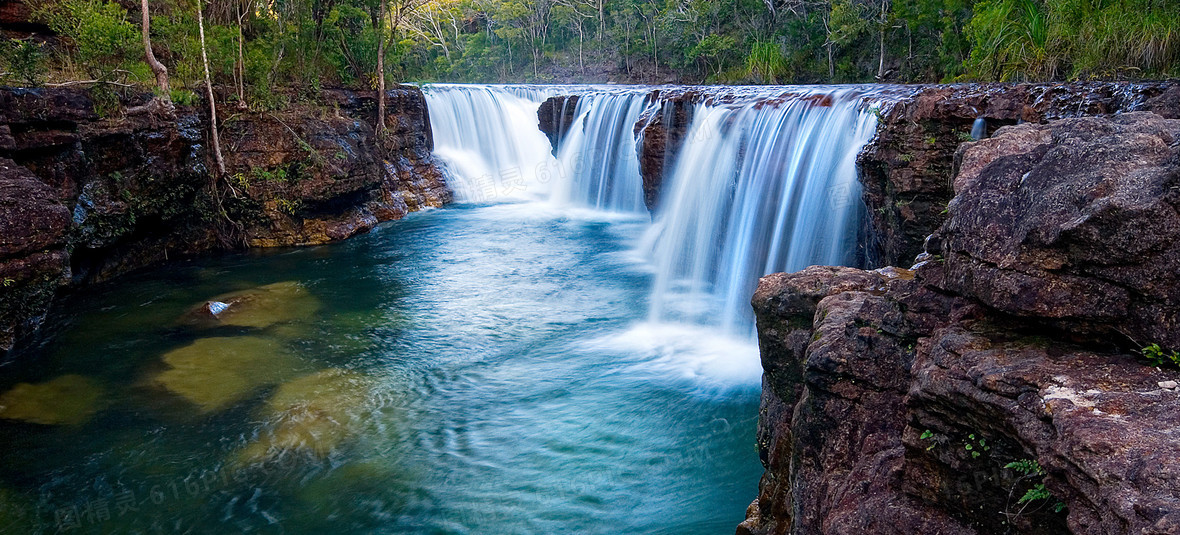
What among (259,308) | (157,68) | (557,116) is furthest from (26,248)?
(557,116)

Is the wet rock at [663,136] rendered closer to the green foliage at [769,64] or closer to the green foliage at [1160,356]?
the green foliage at [769,64]

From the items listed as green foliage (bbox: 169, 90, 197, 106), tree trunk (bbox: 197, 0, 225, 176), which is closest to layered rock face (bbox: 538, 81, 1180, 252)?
tree trunk (bbox: 197, 0, 225, 176)

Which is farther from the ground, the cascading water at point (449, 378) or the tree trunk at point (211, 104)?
the tree trunk at point (211, 104)

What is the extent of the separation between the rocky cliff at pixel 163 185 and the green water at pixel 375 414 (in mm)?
1106

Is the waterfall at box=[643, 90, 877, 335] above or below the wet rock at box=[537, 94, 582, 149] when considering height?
below

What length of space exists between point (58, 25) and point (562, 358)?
380 inches

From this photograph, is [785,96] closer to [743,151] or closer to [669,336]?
[743,151]

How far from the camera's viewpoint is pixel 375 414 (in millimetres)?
7301

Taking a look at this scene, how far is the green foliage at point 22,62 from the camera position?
31.0 ft

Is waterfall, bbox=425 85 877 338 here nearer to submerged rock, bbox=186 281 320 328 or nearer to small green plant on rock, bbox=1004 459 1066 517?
submerged rock, bbox=186 281 320 328

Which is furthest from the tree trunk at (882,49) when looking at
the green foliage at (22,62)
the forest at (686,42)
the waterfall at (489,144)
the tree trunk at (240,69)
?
the green foliage at (22,62)

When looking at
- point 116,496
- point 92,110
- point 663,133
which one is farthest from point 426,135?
point 116,496

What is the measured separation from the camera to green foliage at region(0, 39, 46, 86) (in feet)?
31.0

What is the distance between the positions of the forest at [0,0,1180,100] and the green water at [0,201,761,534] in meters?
4.00
